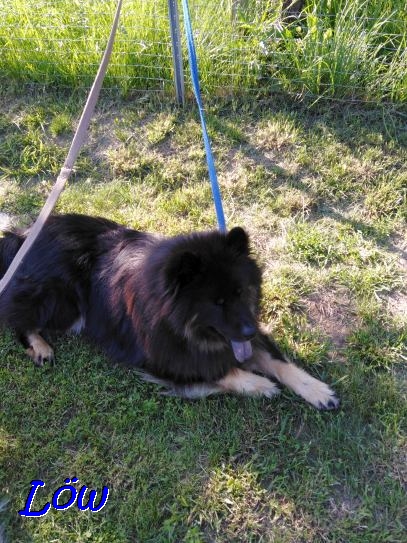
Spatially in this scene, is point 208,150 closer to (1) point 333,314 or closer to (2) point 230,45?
(1) point 333,314

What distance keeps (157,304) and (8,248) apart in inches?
51.2

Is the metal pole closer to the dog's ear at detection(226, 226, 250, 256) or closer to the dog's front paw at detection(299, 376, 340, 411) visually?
the dog's ear at detection(226, 226, 250, 256)

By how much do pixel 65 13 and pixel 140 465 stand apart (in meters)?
4.70

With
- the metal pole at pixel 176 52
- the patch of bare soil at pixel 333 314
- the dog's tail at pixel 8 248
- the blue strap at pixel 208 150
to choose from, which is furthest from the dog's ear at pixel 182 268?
the metal pole at pixel 176 52

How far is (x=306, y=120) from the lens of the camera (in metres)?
4.66

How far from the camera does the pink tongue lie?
2861 mm

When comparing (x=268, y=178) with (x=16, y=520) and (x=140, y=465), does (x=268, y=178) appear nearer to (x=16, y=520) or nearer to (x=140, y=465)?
(x=140, y=465)

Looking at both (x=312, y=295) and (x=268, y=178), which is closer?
(x=312, y=295)

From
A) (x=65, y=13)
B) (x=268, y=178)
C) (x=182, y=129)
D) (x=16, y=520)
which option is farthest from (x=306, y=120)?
(x=16, y=520)

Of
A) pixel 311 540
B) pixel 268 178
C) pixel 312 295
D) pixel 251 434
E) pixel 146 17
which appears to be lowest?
pixel 311 540

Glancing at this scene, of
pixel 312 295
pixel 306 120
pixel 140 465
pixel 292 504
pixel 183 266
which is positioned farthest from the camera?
pixel 306 120

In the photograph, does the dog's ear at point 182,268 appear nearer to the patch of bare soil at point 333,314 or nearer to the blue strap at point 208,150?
the blue strap at point 208,150

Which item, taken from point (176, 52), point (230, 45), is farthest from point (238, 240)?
point (230, 45)

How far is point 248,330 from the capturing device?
Result: 98.0 inches
